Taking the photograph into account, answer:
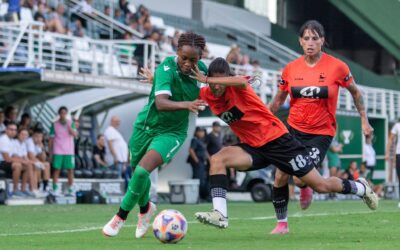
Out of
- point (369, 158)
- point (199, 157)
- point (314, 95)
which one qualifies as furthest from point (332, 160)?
point (314, 95)

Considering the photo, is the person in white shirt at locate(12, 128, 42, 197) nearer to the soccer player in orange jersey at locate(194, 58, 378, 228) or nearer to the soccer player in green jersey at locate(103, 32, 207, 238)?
the soccer player in green jersey at locate(103, 32, 207, 238)

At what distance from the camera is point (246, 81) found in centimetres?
1188

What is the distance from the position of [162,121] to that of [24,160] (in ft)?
43.0

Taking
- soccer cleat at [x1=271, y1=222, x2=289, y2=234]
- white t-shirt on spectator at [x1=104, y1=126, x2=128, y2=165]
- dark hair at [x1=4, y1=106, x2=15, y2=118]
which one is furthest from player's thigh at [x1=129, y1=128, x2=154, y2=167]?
white t-shirt on spectator at [x1=104, y1=126, x2=128, y2=165]

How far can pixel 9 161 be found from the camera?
24.5m

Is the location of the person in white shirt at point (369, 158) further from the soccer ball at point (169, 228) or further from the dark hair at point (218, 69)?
the soccer ball at point (169, 228)

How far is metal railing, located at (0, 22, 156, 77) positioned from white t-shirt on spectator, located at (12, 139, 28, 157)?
1.66 meters

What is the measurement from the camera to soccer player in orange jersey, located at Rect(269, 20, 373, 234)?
13.5 m

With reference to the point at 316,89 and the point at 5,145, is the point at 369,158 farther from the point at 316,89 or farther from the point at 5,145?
the point at 316,89

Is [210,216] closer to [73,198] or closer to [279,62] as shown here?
[73,198]

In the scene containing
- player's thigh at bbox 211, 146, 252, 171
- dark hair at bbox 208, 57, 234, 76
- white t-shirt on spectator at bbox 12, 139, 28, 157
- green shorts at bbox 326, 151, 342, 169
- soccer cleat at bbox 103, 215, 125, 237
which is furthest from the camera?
green shorts at bbox 326, 151, 342, 169

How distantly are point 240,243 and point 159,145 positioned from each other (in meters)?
1.39

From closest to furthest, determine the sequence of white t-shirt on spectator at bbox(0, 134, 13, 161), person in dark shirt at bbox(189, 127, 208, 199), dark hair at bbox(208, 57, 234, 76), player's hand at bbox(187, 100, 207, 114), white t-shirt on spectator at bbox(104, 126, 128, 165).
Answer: player's hand at bbox(187, 100, 207, 114) < dark hair at bbox(208, 57, 234, 76) < white t-shirt on spectator at bbox(0, 134, 13, 161) < white t-shirt on spectator at bbox(104, 126, 128, 165) < person in dark shirt at bbox(189, 127, 208, 199)

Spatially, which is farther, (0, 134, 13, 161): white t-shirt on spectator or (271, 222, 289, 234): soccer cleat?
(0, 134, 13, 161): white t-shirt on spectator
